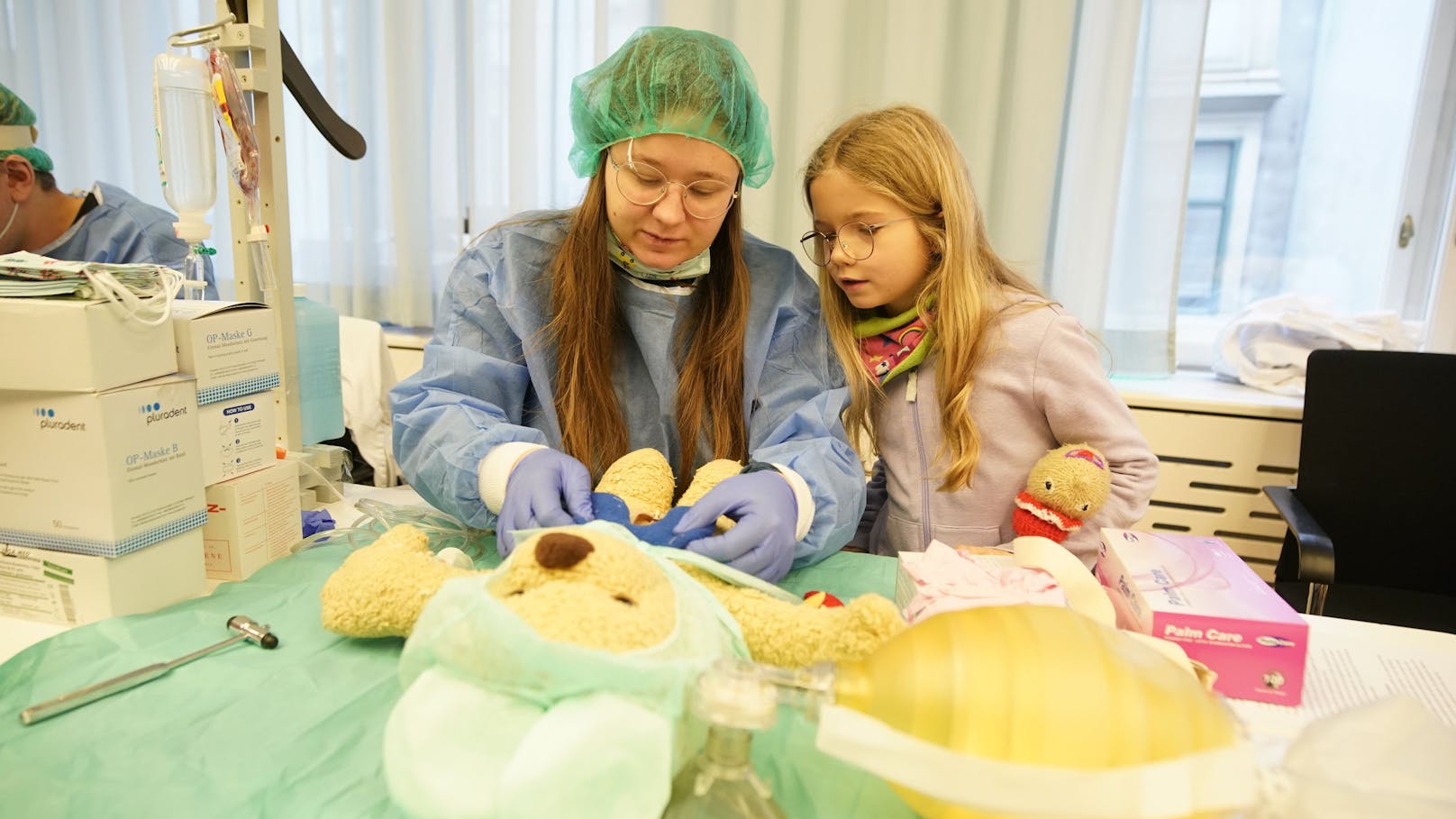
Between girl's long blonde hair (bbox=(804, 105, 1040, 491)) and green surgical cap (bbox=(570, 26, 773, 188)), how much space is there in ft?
0.73

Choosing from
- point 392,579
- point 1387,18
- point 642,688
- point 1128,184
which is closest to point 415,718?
point 642,688

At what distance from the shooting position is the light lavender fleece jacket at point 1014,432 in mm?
1250

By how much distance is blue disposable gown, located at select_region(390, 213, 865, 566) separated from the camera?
105 centimetres

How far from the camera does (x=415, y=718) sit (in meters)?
0.52

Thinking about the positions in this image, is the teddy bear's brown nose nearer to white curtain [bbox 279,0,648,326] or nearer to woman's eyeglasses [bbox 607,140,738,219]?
woman's eyeglasses [bbox 607,140,738,219]

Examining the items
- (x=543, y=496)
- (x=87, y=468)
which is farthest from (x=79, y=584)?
(x=543, y=496)

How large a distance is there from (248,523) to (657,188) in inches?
26.0

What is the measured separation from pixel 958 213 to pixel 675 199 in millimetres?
467

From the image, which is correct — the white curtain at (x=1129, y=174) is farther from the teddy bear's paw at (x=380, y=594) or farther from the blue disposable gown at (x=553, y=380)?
the teddy bear's paw at (x=380, y=594)

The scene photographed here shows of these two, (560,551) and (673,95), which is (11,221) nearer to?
(673,95)

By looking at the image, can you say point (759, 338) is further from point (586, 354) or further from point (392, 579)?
point (392, 579)

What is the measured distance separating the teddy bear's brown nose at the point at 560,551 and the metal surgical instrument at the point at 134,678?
39cm

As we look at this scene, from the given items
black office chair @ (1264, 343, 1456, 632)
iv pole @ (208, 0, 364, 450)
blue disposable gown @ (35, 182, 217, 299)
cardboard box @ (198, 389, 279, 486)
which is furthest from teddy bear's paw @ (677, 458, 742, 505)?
blue disposable gown @ (35, 182, 217, 299)

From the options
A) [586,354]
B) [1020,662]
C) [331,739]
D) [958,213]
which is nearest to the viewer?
[1020,662]
